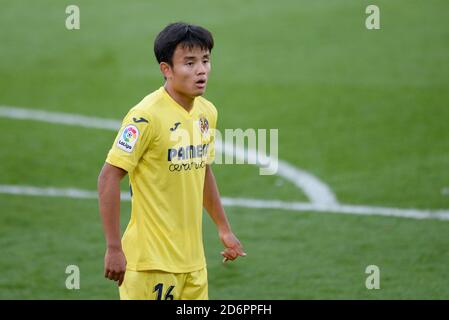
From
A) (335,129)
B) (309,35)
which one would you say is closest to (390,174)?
(335,129)

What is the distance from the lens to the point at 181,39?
510cm

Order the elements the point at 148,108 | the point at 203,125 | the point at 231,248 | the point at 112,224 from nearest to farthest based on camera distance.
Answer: the point at 112,224 → the point at 148,108 → the point at 203,125 → the point at 231,248

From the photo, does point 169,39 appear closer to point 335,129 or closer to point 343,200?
point 343,200

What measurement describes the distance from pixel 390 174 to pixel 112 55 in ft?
21.9

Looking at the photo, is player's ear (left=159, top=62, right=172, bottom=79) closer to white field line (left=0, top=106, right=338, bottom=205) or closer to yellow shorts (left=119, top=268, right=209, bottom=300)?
Result: yellow shorts (left=119, top=268, right=209, bottom=300)

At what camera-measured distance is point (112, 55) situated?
15.7 m

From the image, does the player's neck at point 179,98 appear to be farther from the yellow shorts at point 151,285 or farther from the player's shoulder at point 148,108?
the yellow shorts at point 151,285

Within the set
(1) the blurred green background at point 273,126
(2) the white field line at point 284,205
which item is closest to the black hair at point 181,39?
(1) the blurred green background at point 273,126

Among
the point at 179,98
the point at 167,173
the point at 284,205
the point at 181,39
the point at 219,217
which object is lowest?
the point at 219,217

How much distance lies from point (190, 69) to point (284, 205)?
5.01 meters

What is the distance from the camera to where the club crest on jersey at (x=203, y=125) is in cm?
532

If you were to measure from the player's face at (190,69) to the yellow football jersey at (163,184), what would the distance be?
0.44 ft

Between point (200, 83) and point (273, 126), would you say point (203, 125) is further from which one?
point (273, 126)

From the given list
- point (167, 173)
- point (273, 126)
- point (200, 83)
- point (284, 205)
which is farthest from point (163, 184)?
point (273, 126)
